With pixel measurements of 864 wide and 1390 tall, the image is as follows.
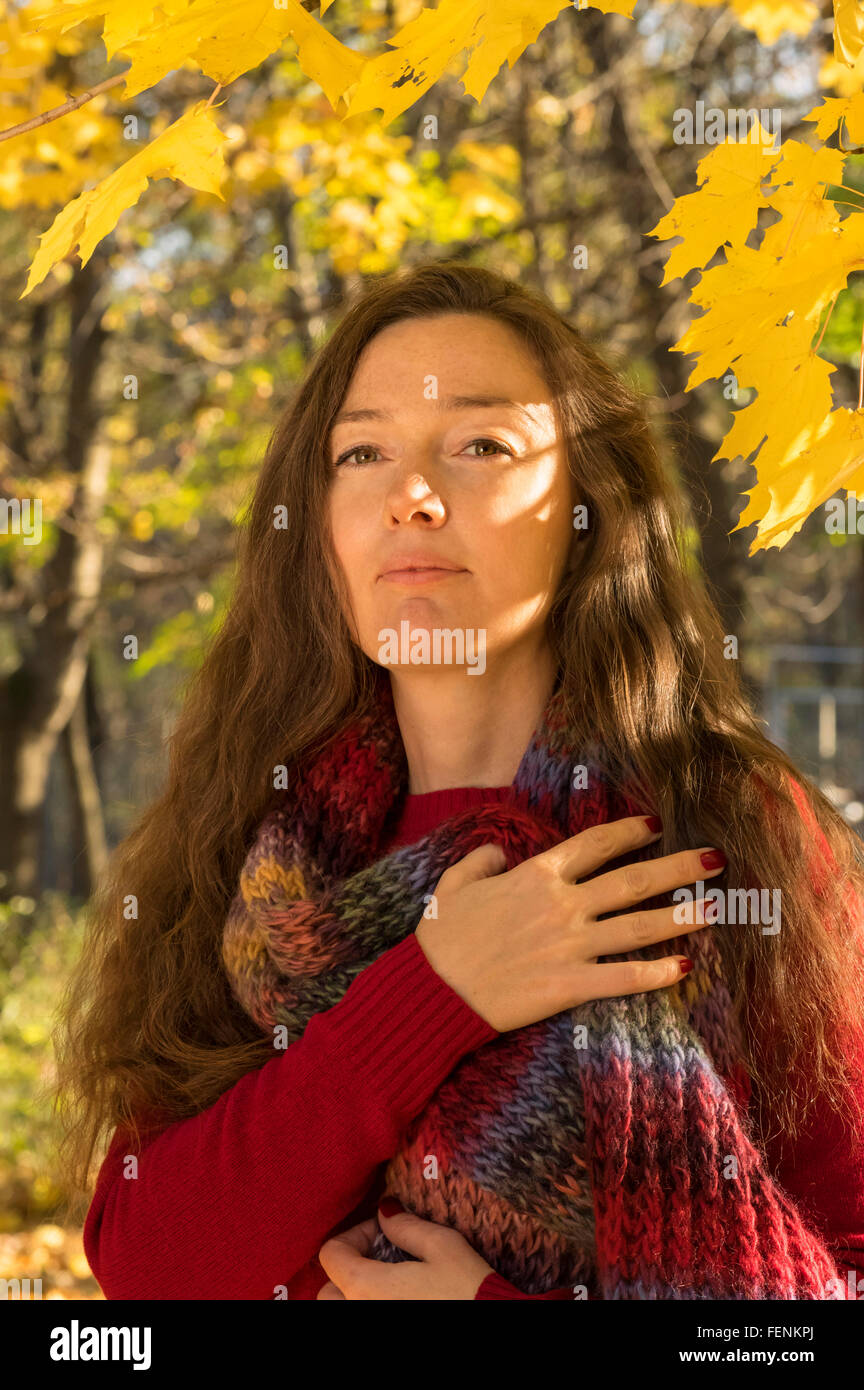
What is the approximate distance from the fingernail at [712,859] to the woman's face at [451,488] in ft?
1.26

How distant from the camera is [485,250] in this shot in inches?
178

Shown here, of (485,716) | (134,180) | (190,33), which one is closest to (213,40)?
(190,33)

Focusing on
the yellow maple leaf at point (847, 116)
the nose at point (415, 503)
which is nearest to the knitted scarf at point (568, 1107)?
the nose at point (415, 503)

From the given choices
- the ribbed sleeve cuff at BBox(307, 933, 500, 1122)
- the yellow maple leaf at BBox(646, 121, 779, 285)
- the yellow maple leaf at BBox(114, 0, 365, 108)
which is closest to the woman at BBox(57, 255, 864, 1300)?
the ribbed sleeve cuff at BBox(307, 933, 500, 1122)

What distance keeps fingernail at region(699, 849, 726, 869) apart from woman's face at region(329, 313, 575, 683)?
38 centimetres

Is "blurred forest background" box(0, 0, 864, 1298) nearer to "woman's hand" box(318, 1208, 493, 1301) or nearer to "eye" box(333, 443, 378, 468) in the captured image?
"eye" box(333, 443, 378, 468)

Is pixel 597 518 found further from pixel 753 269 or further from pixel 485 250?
pixel 485 250

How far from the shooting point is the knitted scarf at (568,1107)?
1422 mm

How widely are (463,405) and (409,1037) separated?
80 cm

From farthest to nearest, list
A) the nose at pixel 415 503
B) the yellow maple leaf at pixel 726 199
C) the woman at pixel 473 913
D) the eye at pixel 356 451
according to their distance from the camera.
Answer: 1. the eye at pixel 356 451
2. the nose at pixel 415 503
3. the woman at pixel 473 913
4. the yellow maple leaf at pixel 726 199

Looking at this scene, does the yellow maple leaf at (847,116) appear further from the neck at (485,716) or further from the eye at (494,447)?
the neck at (485,716)

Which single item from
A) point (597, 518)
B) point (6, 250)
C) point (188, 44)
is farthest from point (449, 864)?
point (6, 250)

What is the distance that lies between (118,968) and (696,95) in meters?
4.05

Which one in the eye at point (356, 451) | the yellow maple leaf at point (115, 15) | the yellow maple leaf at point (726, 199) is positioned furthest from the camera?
the eye at point (356, 451)
